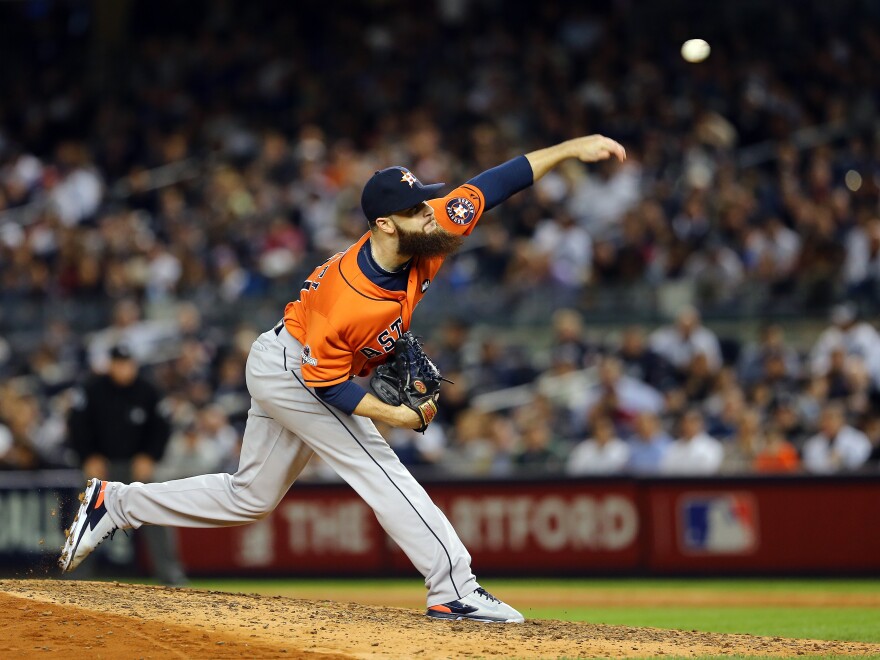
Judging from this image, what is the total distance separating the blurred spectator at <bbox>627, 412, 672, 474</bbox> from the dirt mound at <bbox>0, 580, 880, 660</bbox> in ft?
17.7

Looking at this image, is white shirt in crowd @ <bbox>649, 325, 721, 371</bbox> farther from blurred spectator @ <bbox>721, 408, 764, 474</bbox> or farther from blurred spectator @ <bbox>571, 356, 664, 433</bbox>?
blurred spectator @ <bbox>721, 408, 764, 474</bbox>

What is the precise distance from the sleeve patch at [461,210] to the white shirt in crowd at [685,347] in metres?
7.16

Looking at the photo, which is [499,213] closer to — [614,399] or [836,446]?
[614,399]

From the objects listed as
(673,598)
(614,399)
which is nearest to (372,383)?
(673,598)

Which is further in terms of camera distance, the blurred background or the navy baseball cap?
the blurred background

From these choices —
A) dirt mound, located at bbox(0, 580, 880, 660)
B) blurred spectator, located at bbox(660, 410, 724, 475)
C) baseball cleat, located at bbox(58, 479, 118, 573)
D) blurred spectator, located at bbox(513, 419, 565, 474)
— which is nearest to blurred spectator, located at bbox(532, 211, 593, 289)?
blurred spectator, located at bbox(513, 419, 565, 474)

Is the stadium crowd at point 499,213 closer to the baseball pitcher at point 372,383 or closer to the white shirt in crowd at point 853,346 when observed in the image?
the white shirt in crowd at point 853,346

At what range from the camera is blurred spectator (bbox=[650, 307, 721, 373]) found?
13688 millimetres

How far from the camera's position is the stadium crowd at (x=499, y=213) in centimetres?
1324

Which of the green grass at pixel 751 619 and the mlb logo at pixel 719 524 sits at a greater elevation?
the mlb logo at pixel 719 524

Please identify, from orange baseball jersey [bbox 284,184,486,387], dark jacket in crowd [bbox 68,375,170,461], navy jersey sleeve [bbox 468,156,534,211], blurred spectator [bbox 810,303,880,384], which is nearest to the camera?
orange baseball jersey [bbox 284,184,486,387]

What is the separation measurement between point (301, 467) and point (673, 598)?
15.3ft

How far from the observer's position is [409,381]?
6.63 meters

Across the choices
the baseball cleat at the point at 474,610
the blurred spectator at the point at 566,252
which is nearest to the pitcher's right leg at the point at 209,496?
the baseball cleat at the point at 474,610
